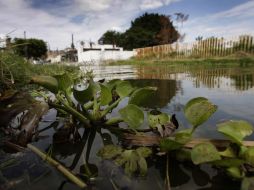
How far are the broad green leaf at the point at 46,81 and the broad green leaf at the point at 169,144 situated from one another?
1.40ft

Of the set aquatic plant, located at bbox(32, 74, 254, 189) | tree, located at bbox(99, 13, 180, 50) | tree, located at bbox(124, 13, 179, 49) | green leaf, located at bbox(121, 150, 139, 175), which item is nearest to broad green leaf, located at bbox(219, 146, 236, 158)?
aquatic plant, located at bbox(32, 74, 254, 189)

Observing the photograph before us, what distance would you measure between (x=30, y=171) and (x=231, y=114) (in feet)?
3.39

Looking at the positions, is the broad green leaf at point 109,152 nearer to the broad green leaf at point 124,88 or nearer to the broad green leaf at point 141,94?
the broad green leaf at point 141,94

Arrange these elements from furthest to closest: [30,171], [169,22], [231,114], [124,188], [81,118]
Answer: [169,22] < [231,114] < [81,118] < [30,171] < [124,188]

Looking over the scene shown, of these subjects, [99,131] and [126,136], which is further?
[99,131]

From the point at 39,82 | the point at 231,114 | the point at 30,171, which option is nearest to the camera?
the point at 30,171

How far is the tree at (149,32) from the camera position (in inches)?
1419

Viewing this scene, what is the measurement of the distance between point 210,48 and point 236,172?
12.4 m

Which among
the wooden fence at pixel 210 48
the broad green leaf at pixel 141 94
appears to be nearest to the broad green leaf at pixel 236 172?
the broad green leaf at pixel 141 94

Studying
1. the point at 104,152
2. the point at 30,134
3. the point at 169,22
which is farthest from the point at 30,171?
the point at 169,22

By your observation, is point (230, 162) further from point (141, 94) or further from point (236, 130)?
point (141, 94)

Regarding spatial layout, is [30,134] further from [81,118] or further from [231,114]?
[231,114]

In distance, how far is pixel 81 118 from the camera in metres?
0.98

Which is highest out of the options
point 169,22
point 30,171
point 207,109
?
point 169,22
